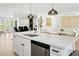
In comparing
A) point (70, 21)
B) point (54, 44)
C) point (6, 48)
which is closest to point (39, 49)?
point (54, 44)

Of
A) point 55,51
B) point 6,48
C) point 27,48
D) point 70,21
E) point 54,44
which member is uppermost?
point 70,21

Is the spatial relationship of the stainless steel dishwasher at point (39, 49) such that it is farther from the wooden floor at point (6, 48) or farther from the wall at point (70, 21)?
the wall at point (70, 21)

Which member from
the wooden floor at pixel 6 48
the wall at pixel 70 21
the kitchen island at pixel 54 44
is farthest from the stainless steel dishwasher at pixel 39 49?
the wall at pixel 70 21

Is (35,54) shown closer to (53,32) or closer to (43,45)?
(43,45)

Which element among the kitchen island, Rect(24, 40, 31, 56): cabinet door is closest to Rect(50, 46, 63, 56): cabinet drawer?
the kitchen island

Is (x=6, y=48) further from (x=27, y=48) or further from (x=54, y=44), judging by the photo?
(x=54, y=44)

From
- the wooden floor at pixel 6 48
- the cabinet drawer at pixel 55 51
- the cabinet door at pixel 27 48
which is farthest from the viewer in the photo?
the wooden floor at pixel 6 48

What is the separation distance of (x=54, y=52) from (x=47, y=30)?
155 cm

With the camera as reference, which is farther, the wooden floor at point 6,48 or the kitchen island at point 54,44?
the wooden floor at point 6,48

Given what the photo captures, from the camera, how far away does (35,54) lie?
2.38 m

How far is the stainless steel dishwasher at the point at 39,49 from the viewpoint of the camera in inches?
81.3

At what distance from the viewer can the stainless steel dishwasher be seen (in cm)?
206

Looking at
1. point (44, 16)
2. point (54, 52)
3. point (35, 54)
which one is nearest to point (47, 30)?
point (44, 16)

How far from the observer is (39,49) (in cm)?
225
